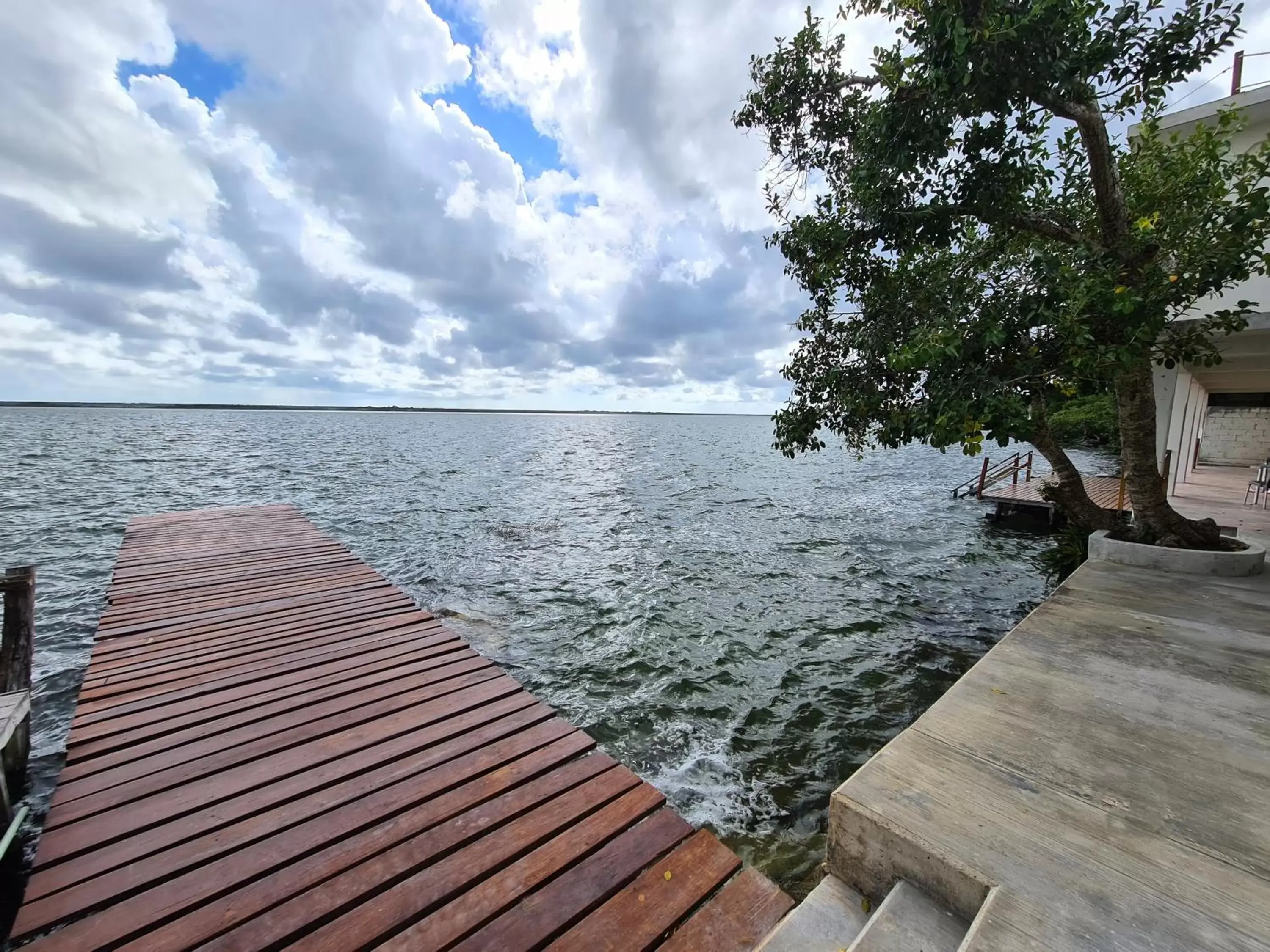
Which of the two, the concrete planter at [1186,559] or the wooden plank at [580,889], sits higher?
the concrete planter at [1186,559]

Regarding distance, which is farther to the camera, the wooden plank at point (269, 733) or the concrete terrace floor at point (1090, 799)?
the wooden plank at point (269, 733)

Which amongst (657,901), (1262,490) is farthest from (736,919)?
(1262,490)

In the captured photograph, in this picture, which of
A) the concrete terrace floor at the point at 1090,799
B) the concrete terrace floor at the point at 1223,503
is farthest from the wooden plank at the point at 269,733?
the concrete terrace floor at the point at 1223,503

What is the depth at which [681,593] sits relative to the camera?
10.6m

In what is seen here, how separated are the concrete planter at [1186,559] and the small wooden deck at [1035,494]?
948 cm

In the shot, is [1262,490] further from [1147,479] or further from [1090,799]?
[1090,799]

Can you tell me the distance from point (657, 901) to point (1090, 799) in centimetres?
206

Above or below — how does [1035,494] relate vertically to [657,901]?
above

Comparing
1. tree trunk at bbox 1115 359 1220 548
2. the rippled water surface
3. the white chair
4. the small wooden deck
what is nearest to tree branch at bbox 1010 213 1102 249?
tree trunk at bbox 1115 359 1220 548

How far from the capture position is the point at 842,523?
17266mm

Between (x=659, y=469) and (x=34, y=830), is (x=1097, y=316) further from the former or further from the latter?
(x=659, y=469)

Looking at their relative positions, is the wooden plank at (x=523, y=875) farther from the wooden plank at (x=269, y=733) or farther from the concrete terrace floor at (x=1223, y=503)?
the concrete terrace floor at (x=1223, y=503)

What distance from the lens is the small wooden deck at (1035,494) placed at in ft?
50.9

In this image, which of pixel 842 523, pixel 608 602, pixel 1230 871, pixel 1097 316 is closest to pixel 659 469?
pixel 842 523
